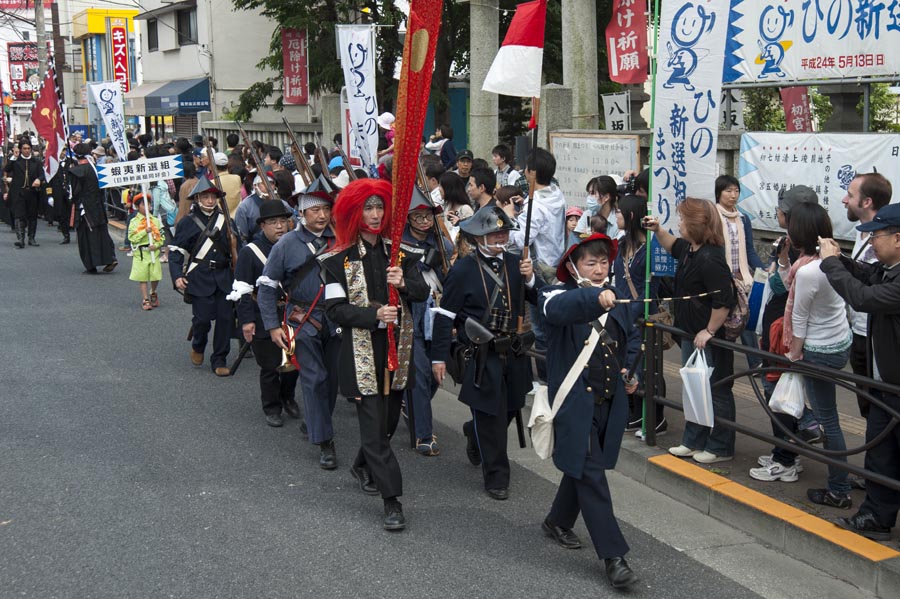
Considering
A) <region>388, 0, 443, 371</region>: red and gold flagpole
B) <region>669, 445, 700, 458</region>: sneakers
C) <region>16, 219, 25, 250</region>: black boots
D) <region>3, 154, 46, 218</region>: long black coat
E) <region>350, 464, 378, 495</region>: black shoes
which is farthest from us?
<region>16, 219, 25, 250</region>: black boots

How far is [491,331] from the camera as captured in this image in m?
6.04

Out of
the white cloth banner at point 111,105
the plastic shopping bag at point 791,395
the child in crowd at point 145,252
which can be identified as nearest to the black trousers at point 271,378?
the plastic shopping bag at point 791,395

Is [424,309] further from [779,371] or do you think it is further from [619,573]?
[619,573]

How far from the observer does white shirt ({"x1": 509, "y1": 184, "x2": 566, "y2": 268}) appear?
8383 mm

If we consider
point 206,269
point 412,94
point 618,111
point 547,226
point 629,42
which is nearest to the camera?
point 412,94

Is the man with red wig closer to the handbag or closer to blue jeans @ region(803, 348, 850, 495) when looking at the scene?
the handbag

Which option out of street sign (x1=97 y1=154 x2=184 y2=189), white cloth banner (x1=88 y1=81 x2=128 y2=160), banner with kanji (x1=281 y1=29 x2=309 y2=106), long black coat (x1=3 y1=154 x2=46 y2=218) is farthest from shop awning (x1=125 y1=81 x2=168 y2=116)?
street sign (x1=97 y1=154 x2=184 y2=189)

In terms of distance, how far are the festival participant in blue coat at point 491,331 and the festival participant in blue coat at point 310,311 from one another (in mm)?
946

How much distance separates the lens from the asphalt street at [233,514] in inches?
192

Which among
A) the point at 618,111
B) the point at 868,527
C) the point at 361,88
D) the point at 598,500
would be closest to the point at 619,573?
the point at 598,500

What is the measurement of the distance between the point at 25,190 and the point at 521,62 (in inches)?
572

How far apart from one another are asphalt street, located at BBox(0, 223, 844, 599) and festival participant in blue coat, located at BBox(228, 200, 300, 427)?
0.27m

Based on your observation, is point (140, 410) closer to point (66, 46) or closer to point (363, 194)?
point (363, 194)

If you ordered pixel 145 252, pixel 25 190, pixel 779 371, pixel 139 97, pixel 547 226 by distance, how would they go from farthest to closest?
pixel 139 97 < pixel 25 190 < pixel 145 252 < pixel 547 226 < pixel 779 371
